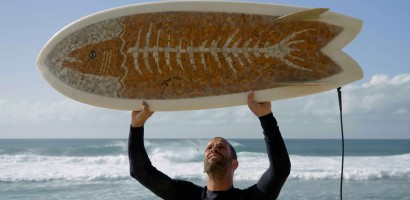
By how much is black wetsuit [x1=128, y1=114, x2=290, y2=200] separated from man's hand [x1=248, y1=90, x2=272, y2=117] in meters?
0.04

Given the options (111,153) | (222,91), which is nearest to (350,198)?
(222,91)

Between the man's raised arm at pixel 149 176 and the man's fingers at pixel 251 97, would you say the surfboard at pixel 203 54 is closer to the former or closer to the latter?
the man's fingers at pixel 251 97

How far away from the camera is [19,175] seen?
13.1 metres

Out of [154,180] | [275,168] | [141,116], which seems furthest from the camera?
[141,116]

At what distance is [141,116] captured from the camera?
228 centimetres

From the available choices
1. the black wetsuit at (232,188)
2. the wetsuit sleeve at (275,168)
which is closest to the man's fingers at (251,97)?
the black wetsuit at (232,188)

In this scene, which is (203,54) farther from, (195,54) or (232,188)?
(232,188)

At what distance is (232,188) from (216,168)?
121 millimetres

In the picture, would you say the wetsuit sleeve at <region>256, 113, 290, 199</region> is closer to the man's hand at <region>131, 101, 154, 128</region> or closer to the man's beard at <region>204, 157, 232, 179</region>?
the man's beard at <region>204, 157, 232, 179</region>

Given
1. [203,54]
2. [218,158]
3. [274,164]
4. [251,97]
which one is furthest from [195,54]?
[274,164]

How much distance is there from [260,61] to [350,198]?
23.7ft

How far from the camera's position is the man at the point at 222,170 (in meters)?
1.99

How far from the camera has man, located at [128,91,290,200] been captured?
199 centimetres

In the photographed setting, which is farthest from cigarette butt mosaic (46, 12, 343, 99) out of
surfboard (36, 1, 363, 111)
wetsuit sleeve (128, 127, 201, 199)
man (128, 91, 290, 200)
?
wetsuit sleeve (128, 127, 201, 199)
